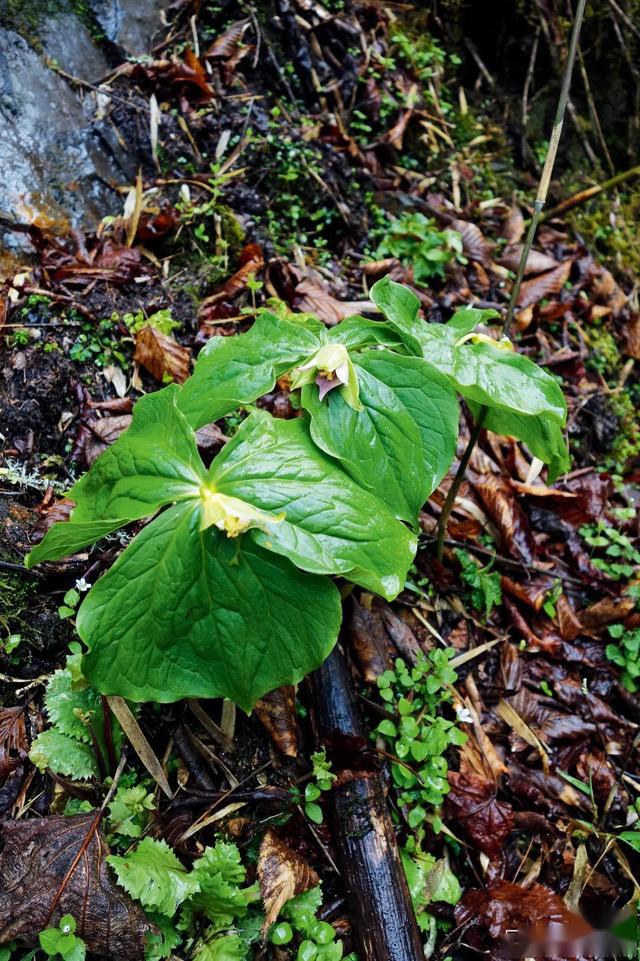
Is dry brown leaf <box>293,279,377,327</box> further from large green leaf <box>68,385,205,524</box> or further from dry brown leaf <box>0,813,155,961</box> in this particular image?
dry brown leaf <box>0,813,155,961</box>

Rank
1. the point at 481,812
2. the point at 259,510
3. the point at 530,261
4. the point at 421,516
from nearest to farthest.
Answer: the point at 259,510 → the point at 481,812 → the point at 421,516 → the point at 530,261

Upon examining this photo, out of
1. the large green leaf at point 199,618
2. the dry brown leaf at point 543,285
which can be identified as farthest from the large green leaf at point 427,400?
the dry brown leaf at point 543,285

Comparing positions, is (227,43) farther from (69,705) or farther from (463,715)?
(463,715)

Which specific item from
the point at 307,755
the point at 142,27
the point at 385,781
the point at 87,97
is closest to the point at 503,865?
the point at 385,781

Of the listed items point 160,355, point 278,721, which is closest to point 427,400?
point 278,721

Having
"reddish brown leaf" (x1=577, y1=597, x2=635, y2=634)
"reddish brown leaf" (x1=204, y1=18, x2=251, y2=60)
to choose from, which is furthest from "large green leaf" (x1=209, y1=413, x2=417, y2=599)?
"reddish brown leaf" (x1=204, y1=18, x2=251, y2=60)

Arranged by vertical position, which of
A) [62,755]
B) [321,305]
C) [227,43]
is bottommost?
[62,755]

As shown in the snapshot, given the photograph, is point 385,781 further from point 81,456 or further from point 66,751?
point 81,456
